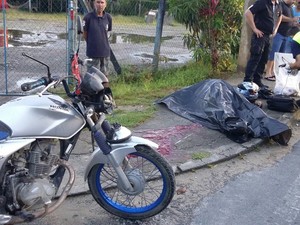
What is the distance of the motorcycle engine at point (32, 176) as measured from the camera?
10.7 ft

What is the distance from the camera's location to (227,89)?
624 cm

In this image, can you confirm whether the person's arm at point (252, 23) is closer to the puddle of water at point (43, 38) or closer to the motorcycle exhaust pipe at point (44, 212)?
the motorcycle exhaust pipe at point (44, 212)

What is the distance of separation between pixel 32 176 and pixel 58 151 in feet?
0.93

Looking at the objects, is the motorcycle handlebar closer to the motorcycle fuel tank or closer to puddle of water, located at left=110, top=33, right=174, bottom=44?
the motorcycle fuel tank

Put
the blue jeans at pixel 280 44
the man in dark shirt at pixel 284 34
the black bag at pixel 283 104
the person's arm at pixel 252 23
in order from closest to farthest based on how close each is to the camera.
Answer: the black bag at pixel 283 104 < the person's arm at pixel 252 23 < the man in dark shirt at pixel 284 34 < the blue jeans at pixel 280 44

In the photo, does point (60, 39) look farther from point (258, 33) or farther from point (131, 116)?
point (131, 116)

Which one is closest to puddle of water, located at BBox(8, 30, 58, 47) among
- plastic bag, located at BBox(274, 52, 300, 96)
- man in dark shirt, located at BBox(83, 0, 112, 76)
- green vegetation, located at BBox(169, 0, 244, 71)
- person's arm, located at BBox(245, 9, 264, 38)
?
green vegetation, located at BBox(169, 0, 244, 71)

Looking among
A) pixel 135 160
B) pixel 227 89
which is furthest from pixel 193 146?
pixel 135 160

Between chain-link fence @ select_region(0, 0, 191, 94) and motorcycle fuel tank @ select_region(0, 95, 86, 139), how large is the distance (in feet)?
11.5

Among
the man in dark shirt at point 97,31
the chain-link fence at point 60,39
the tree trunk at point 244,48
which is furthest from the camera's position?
the tree trunk at point 244,48

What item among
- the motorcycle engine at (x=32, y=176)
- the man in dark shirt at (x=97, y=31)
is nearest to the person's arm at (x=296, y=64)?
the man in dark shirt at (x=97, y=31)

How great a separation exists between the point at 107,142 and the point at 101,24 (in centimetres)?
383

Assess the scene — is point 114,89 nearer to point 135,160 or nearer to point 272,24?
point 272,24

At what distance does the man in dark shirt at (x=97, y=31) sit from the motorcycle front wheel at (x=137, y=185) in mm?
3319
